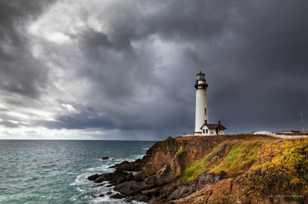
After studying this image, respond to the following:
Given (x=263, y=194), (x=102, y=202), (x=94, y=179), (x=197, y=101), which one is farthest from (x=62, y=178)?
(x=263, y=194)

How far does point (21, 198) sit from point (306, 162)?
3887 centimetres

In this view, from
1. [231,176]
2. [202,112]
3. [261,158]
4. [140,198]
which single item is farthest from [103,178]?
[261,158]

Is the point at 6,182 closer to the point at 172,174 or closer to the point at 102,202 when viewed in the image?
the point at 102,202

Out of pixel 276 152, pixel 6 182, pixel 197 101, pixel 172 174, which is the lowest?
pixel 6 182

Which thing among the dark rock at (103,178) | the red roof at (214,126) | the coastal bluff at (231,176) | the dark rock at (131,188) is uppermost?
the red roof at (214,126)

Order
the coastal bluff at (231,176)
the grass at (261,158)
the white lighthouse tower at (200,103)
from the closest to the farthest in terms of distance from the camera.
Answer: the coastal bluff at (231,176)
the grass at (261,158)
the white lighthouse tower at (200,103)

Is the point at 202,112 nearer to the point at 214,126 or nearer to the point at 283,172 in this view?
the point at 214,126

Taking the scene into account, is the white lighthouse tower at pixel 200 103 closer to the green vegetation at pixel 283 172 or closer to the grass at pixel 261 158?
the grass at pixel 261 158

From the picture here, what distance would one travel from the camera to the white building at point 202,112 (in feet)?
148

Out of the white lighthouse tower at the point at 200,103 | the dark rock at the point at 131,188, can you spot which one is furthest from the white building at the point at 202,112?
the dark rock at the point at 131,188

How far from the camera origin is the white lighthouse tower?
4625 cm

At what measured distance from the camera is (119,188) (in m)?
35.2

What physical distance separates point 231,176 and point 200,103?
25.4 m

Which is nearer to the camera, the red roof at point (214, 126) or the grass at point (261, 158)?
the grass at point (261, 158)
